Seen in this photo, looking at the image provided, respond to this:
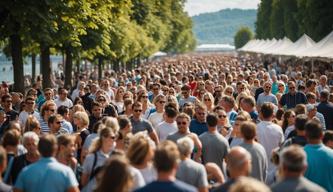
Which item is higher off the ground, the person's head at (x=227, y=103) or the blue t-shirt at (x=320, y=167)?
the person's head at (x=227, y=103)

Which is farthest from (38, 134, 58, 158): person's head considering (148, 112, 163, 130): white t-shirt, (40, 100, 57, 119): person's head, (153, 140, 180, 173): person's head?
(148, 112, 163, 130): white t-shirt

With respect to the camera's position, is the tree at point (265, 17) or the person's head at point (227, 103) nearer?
the person's head at point (227, 103)

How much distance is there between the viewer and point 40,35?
77.2ft

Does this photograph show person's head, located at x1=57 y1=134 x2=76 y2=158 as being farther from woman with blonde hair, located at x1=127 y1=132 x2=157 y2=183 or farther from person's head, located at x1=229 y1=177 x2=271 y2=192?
person's head, located at x1=229 y1=177 x2=271 y2=192

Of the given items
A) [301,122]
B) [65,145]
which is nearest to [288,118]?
[301,122]

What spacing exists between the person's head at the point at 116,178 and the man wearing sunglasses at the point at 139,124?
207 inches

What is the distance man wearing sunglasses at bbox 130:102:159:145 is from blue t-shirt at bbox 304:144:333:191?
3640mm

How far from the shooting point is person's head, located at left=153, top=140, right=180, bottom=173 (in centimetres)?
670

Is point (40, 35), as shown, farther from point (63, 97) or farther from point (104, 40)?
point (104, 40)

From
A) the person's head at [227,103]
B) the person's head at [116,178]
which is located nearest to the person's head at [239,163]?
the person's head at [116,178]

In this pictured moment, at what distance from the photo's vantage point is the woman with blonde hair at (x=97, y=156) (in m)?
8.63

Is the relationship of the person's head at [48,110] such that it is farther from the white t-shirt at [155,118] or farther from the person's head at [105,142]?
the person's head at [105,142]

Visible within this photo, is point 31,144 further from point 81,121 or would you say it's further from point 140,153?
point 81,121

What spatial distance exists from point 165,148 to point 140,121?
222 inches
